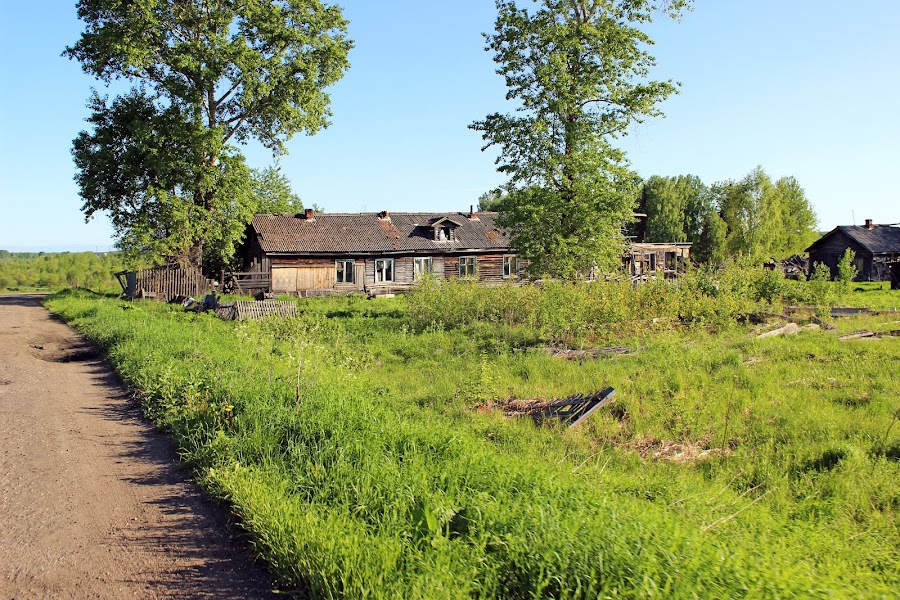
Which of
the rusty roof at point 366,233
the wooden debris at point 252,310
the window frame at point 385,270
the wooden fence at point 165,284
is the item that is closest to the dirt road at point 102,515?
the wooden debris at point 252,310

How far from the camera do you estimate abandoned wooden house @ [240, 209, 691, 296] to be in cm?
3472

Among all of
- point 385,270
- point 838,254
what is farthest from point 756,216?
point 385,270

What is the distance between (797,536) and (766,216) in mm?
54089

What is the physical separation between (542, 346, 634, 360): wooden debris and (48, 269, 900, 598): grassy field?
0.61ft

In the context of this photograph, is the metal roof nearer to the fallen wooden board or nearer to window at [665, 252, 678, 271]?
window at [665, 252, 678, 271]

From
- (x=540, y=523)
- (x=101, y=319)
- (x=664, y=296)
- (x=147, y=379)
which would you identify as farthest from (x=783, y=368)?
(x=101, y=319)

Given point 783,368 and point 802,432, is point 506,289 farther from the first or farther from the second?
point 802,432

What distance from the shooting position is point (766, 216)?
53031mm

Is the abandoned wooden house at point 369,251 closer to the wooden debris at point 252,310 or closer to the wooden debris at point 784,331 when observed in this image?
the wooden debris at point 252,310

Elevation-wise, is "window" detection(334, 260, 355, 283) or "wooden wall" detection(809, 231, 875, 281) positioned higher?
"wooden wall" detection(809, 231, 875, 281)

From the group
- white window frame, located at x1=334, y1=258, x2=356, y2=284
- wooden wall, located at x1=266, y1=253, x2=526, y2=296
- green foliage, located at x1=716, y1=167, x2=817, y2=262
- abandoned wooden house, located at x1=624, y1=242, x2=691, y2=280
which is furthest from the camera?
green foliage, located at x1=716, y1=167, x2=817, y2=262

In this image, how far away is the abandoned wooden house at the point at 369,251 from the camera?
3472 centimetres

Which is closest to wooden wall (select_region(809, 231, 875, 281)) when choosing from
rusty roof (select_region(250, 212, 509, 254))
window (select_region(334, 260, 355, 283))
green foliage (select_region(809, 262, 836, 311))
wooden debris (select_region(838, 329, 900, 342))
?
rusty roof (select_region(250, 212, 509, 254))

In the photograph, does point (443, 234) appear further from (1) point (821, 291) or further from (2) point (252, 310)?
(1) point (821, 291)
